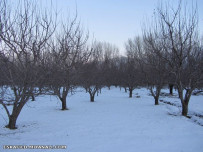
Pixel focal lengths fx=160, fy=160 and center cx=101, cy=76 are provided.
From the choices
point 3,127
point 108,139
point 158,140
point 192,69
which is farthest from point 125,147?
point 192,69

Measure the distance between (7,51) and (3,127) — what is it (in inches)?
111

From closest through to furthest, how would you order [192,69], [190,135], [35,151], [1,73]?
[35,151], [190,135], [1,73], [192,69]

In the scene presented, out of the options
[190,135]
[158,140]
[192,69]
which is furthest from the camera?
[192,69]

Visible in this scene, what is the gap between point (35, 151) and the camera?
13.1 ft

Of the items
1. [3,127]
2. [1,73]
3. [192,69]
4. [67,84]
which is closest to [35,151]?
[3,127]

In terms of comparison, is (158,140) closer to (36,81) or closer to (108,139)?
(108,139)

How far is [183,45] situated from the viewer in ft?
27.6

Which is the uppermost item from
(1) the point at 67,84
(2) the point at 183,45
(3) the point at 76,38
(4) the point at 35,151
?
(3) the point at 76,38

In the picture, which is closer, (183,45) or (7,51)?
(7,51)

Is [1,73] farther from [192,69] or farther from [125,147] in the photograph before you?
[192,69]

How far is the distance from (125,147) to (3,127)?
4.62 m

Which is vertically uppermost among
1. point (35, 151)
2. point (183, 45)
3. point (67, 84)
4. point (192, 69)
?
point (183, 45)

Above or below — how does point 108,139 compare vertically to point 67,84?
below

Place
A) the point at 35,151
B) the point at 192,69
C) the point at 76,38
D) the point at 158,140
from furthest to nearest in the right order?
the point at 76,38
the point at 192,69
the point at 158,140
the point at 35,151
